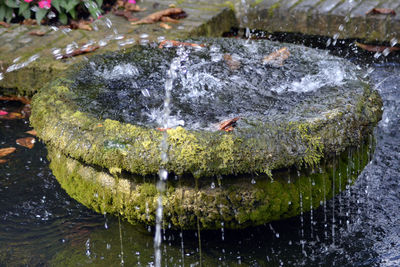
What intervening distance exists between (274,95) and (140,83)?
74cm

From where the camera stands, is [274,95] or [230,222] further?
[274,95]

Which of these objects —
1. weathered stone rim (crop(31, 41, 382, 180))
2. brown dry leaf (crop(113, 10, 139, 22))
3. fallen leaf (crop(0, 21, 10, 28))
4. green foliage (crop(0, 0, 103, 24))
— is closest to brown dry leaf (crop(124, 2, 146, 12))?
brown dry leaf (crop(113, 10, 139, 22))

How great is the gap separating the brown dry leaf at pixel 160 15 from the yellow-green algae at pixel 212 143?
2.37m

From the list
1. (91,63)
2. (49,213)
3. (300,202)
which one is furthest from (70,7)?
(300,202)

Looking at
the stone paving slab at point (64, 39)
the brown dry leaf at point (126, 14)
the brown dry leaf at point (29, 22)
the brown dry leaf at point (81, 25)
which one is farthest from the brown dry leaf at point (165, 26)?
the brown dry leaf at point (29, 22)

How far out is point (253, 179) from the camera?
2137 millimetres

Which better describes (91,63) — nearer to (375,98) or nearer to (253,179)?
(253,179)

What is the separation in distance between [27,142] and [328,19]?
2820 mm

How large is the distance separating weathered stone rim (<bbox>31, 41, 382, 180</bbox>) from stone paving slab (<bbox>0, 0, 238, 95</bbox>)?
5.80 feet

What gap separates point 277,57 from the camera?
295cm

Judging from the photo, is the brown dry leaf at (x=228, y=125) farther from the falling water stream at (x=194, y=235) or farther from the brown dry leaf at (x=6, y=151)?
the brown dry leaf at (x=6, y=151)

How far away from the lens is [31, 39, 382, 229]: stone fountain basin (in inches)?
81.8

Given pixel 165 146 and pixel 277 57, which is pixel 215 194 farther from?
pixel 277 57

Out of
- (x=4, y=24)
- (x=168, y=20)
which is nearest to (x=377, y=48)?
(x=168, y=20)
